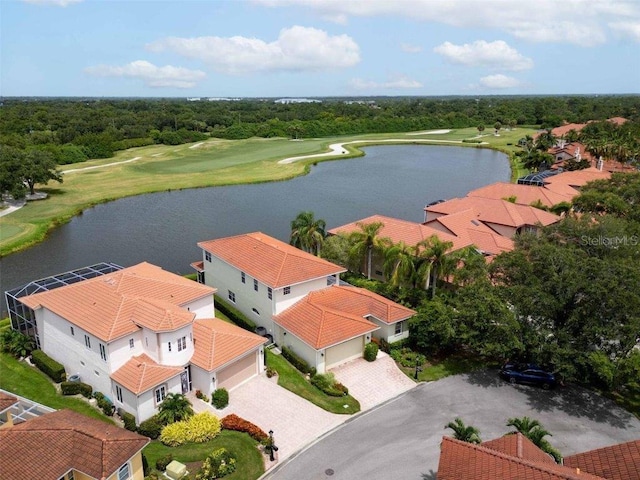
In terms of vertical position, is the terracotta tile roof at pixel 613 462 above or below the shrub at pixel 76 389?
above

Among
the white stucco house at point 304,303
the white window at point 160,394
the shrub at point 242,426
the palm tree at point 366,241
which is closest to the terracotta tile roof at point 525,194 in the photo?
the palm tree at point 366,241

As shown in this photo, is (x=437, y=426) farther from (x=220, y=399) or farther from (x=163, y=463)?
(x=163, y=463)

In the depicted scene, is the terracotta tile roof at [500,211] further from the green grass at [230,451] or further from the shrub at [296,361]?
the green grass at [230,451]

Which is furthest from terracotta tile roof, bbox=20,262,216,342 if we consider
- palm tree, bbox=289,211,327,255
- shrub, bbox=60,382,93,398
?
palm tree, bbox=289,211,327,255

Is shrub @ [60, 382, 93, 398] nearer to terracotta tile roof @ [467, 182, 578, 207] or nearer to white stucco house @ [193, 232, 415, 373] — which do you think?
white stucco house @ [193, 232, 415, 373]

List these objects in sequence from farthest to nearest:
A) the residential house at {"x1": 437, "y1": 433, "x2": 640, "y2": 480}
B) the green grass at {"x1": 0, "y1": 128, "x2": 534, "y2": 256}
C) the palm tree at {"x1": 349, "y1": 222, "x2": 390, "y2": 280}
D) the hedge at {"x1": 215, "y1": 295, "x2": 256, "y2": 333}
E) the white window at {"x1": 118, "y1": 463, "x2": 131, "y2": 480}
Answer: the green grass at {"x1": 0, "y1": 128, "x2": 534, "y2": 256} → the palm tree at {"x1": 349, "y1": 222, "x2": 390, "y2": 280} → the hedge at {"x1": 215, "y1": 295, "x2": 256, "y2": 333} → the white window at {"x1": 118, "y1": 463, "x2": 131, "y2": 480} → the residential house at {"x1": 437, "y1": 433, "x2": 640, "y2": 480}

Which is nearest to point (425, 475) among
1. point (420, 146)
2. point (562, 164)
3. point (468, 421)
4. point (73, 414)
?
point (468, 421)

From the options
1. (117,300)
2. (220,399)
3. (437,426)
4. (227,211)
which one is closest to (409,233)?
(437,426)
